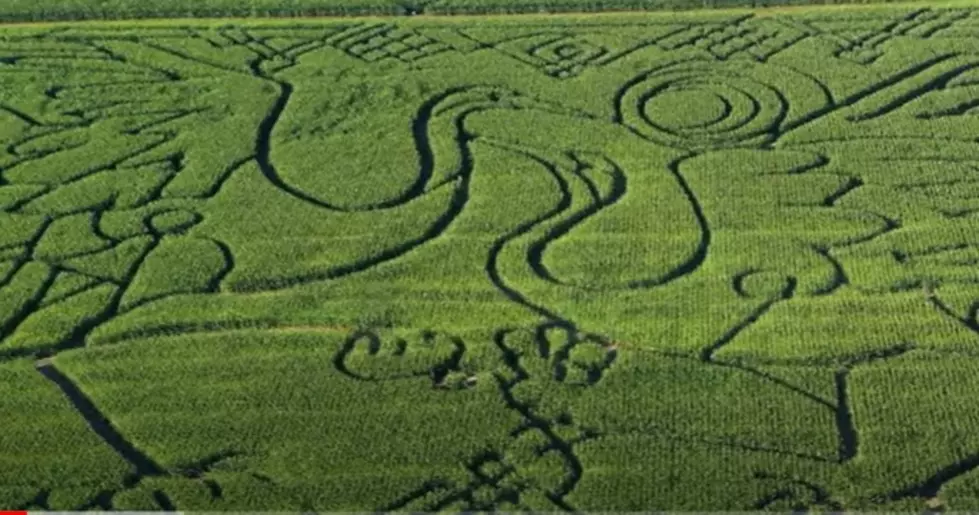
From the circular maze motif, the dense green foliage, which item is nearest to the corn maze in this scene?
the circular maze motif

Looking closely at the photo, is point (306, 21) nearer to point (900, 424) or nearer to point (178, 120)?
point (178, 120)

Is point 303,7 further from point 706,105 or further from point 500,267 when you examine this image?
point 500,267

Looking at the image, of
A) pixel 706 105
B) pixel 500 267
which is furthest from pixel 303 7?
pixel 500 267

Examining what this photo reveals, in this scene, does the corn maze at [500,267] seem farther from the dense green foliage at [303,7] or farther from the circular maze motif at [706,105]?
the dense green foliage at [303,7]

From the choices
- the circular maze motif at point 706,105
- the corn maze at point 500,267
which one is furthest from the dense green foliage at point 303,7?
the circular maze motif at point 706,105

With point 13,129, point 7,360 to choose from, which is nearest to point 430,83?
A: point 13,129

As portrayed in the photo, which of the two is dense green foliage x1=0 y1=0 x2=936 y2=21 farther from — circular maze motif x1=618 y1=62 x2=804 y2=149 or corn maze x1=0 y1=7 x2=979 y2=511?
circular maze motif x1=618 y1=62 x2=804 y2=149
